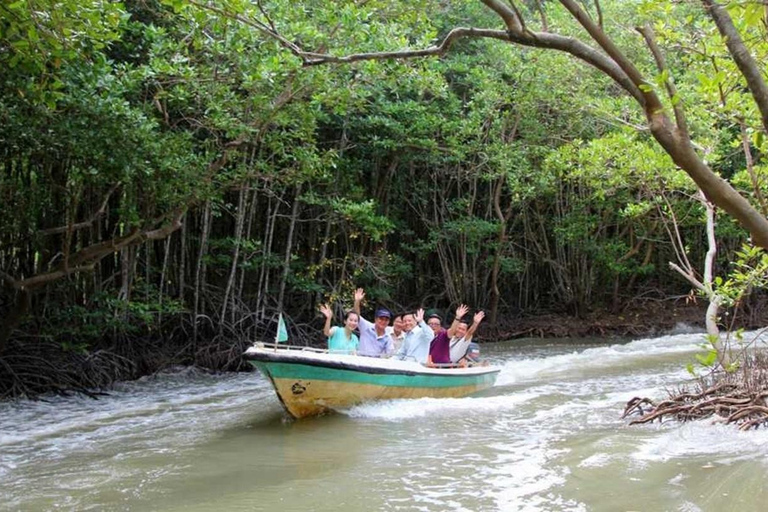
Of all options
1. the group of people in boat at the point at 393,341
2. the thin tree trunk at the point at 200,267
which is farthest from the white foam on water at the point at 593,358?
the thin tree trunk at the point at 200,267

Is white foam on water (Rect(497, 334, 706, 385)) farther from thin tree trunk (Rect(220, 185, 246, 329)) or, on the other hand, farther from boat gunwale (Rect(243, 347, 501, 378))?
thin tree trunk (Rect(220, 185, 246, 329))

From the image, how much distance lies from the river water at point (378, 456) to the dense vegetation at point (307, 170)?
5.63 ft

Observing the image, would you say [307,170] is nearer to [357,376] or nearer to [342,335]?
[342,335]

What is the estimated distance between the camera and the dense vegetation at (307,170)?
6777 millimetres

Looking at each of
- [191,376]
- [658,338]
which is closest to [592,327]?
[658,338]

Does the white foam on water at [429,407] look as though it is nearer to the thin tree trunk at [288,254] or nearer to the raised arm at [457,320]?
the raised arm at [457,320]

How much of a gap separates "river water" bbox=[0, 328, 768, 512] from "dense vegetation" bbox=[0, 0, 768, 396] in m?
1.72

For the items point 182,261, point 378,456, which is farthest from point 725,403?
point 182,261

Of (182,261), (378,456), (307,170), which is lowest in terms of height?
(378,456)

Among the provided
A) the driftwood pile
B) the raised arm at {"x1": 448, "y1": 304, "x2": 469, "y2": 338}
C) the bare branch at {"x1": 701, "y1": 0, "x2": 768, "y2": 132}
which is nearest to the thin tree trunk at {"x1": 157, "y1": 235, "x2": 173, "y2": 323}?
the raised arm at {"x1": 448, "y1": 304, "x2": 469, "y2": 338}

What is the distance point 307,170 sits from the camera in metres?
9.56

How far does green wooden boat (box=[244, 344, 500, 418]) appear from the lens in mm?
7512

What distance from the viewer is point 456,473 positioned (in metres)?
5.57

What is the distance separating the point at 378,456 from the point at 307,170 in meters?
4.37
